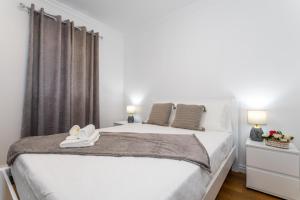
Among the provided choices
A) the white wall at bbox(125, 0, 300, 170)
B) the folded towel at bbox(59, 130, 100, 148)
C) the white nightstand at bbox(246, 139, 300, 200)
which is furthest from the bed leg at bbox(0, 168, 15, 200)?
the white wall at bbox(125, 0, 300, 170)

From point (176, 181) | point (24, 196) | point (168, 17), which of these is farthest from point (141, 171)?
point (168, 17)

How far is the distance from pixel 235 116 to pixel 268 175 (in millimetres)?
814

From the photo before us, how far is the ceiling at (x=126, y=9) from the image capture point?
269cm

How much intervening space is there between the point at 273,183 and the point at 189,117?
113 cm

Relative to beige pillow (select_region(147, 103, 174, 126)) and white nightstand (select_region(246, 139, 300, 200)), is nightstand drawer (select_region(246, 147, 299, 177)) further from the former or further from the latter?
beige pillow (select_region(147, 103, 174, 126))

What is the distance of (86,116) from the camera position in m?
3.06

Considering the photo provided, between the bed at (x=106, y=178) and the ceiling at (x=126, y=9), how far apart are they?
261cm

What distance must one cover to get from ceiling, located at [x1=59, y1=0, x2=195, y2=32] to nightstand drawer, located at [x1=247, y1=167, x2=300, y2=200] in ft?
9.00

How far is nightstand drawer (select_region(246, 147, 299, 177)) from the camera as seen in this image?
1.51 m

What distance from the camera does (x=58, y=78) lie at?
2.57 m

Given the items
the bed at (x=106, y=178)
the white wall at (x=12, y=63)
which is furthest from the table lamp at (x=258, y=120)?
the white wall at (x=12, y=63)

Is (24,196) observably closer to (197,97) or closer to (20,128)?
(20,128)

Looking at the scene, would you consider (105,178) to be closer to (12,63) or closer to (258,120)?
(258,120)

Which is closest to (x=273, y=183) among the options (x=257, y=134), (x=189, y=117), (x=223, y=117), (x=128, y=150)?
(x=257, y=134)
